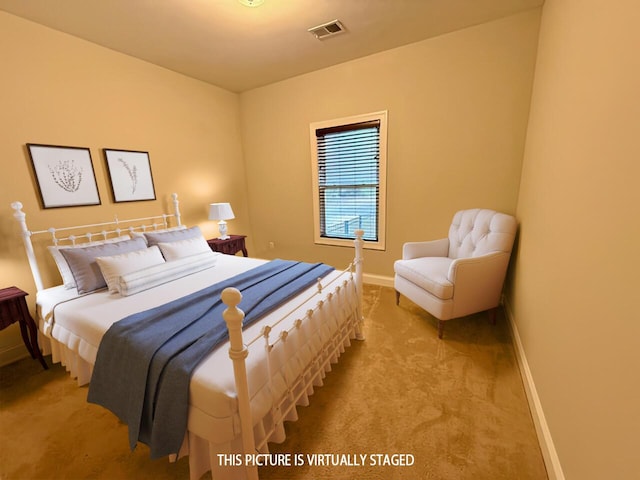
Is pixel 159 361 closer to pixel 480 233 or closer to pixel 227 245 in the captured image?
pixel 227 245

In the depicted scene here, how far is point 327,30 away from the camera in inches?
95.6

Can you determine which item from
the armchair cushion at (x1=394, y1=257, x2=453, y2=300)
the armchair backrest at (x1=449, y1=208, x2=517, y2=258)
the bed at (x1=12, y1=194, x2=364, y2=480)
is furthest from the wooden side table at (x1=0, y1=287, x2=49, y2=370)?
the armchair backrest at (x1=449, y1=208, x2=517, y2=258)

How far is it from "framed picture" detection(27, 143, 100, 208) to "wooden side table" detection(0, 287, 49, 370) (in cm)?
78

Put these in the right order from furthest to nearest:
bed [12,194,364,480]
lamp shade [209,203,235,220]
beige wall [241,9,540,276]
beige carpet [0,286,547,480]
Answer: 1. lamp shade [209,203,235,220]
2. beige wall [241,9,540,276]
3. beige carpet [0,286,547,480]
4. bed [12,194,364,480]

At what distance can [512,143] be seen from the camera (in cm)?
249

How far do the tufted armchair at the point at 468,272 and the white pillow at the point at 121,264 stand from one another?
234 cm

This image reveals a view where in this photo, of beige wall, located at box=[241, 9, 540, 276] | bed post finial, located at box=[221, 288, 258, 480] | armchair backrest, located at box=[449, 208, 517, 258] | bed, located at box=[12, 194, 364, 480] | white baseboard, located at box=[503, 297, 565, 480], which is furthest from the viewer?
beige wall, located at box=[241, 9, 540, 276]

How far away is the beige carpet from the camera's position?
1.31 meters

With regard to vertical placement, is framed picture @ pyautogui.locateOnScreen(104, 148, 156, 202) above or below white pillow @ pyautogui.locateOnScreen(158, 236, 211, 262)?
above

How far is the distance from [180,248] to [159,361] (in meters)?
1.55

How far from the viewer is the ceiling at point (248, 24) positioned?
80.3 inches

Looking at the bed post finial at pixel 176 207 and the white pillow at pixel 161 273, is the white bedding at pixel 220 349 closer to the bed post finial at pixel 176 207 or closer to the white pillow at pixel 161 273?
the white pillow at pixel 161 273

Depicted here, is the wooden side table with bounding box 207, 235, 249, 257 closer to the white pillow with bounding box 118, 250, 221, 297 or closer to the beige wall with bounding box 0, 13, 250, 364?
the beige wall with bounding box 0, 13, 250, 364

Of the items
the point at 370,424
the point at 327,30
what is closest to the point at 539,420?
the point at 370,424
